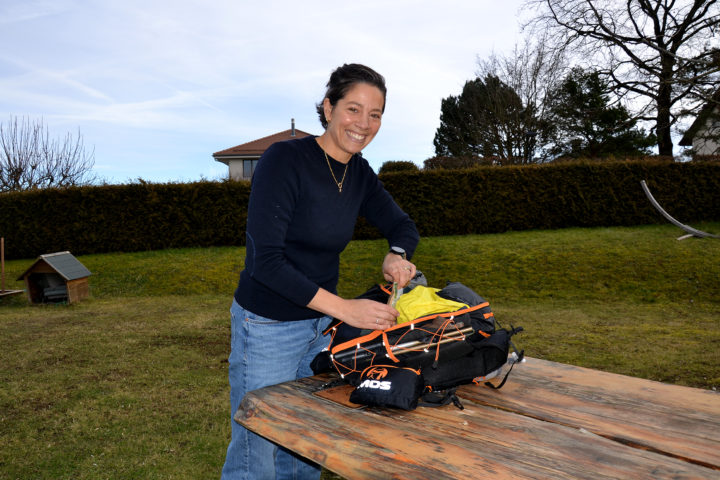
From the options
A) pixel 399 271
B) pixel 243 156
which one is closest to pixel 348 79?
pixel 399 271

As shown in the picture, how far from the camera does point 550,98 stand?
3094cm

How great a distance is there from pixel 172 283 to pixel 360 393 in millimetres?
11788

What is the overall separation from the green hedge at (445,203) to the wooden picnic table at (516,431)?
1374 centimetres

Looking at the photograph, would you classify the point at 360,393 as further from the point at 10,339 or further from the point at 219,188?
the point at 219,188

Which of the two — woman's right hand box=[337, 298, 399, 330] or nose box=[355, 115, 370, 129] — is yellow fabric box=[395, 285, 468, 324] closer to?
woman's right hand box=[337, 298, 399, 330]

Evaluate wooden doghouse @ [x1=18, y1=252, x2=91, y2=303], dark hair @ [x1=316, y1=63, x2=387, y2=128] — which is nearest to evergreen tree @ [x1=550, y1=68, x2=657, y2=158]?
wooden doghouse @ [x1=18, y1=252, x2=91, y2=303]

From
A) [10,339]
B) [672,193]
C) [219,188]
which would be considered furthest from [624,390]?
[672,193]

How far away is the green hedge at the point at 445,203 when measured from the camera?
51.8ft

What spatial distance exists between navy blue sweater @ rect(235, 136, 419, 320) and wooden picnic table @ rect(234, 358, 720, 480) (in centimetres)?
43

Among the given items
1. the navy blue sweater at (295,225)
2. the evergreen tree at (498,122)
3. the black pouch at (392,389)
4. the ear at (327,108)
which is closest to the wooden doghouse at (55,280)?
the navy blue sweater at (295,225)

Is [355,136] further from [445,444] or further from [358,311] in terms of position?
[445,444]

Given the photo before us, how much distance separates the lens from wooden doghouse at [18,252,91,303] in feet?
34.8

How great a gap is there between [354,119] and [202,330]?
6.60 m

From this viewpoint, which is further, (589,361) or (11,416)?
(589,361)
